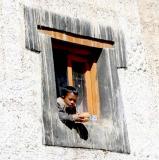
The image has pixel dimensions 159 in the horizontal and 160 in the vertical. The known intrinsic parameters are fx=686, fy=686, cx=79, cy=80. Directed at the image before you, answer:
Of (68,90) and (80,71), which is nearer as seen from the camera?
(68,90)

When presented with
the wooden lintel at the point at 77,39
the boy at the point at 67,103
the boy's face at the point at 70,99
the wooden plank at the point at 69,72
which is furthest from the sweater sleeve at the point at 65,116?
the wooden lintel at the point at 77,39

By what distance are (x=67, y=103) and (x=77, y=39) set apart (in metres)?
0.85

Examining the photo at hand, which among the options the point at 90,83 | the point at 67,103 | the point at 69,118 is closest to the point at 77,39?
the point at 90,83

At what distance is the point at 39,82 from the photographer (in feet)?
25.2

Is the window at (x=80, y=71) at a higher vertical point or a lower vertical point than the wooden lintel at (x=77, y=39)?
lower

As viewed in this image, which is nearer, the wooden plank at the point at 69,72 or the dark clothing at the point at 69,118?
the dark clothing at the point at 69,118

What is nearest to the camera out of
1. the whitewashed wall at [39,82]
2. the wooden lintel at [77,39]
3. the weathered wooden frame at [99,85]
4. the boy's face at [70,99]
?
the whitewashed wall at [39,82]

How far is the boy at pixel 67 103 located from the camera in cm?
772

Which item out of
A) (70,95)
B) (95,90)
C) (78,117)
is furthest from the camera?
(95,90)

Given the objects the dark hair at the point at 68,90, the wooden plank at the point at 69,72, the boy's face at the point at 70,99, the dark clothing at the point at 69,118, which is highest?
the wooden plank at the point at 69,72

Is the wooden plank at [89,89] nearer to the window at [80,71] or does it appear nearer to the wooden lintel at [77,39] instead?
the window at [80,71]

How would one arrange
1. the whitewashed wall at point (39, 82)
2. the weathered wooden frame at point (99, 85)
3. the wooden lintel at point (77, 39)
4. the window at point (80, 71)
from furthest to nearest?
the window at point (80, 71), the wooden lintel at point (77, 39), the weathered wooden frame at point (99, 85), the whitewashed wall at point (39, 82)

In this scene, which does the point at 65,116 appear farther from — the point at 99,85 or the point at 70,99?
the point at 99,85

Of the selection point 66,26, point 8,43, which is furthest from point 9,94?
point 66,26
